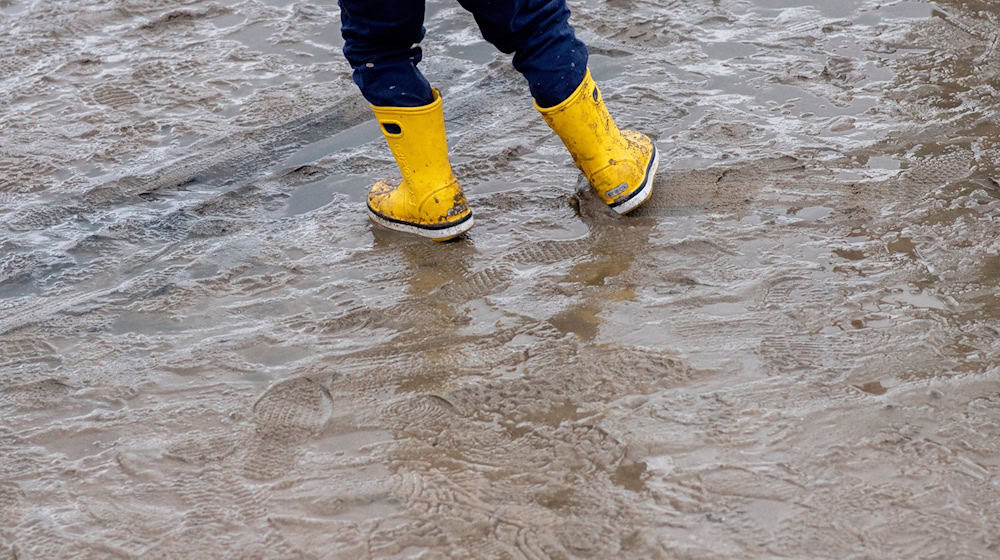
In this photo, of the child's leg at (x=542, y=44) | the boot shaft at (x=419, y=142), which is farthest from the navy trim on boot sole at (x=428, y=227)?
the child's leg at (x=542, y=44)

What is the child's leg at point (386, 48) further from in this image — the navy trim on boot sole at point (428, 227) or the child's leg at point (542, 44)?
the navy trim on boot sole at point (428, 227)

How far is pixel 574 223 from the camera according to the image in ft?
9.82

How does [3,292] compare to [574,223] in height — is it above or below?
below

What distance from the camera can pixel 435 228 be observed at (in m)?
2.96

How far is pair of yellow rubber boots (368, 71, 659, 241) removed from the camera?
2.84m

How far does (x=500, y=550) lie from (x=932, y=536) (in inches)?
31.3

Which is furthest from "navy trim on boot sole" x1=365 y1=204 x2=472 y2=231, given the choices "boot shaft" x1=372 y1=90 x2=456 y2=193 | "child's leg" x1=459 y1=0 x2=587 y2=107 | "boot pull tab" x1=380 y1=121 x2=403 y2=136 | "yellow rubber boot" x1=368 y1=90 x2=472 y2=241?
"child's leg" x1=459 y1=0 x2=587 y2=107

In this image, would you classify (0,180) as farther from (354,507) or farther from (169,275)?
(354,507)

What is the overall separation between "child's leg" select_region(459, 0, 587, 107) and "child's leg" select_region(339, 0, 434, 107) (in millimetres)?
188

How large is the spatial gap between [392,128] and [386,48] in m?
0.25

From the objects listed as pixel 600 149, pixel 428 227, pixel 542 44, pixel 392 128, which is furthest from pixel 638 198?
pixel 392 128

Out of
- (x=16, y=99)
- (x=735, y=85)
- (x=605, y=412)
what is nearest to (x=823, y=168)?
(x=735, y=85)

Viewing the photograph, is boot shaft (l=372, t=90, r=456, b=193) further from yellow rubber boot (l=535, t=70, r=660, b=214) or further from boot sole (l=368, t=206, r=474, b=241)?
yellow rubber boot (l=535, t=70, r=660, b=214)

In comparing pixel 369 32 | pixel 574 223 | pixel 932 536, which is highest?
pixel 369 32
